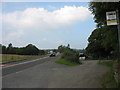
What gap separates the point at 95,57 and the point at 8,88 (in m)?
50.8

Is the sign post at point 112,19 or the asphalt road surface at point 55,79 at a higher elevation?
the sign post at point 112,19

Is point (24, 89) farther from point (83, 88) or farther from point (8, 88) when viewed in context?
point (83, 88)

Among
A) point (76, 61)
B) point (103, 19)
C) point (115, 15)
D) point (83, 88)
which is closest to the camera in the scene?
point (115, 15)

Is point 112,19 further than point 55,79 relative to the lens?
No

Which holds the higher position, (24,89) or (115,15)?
(115,15)

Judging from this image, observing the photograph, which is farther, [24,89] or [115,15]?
[24,89]

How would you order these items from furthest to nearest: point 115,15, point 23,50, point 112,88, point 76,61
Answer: point 23,50
point 76,61
point 112,88
point 115,15

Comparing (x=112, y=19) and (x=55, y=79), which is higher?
(x=112, y=19)

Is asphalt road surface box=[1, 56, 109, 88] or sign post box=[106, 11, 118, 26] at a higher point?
sign post box=[106, 11, 118, 26]

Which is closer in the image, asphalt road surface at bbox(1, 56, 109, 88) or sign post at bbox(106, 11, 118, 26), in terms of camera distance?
sign post at bbox(106, 11, 118, 26)

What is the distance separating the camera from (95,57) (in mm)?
58469

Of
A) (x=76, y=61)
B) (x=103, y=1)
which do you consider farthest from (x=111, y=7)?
(x=76, y=61)

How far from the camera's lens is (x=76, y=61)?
29.6 metres

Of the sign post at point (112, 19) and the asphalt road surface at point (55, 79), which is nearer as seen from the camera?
the sign post at point (112, 19)
